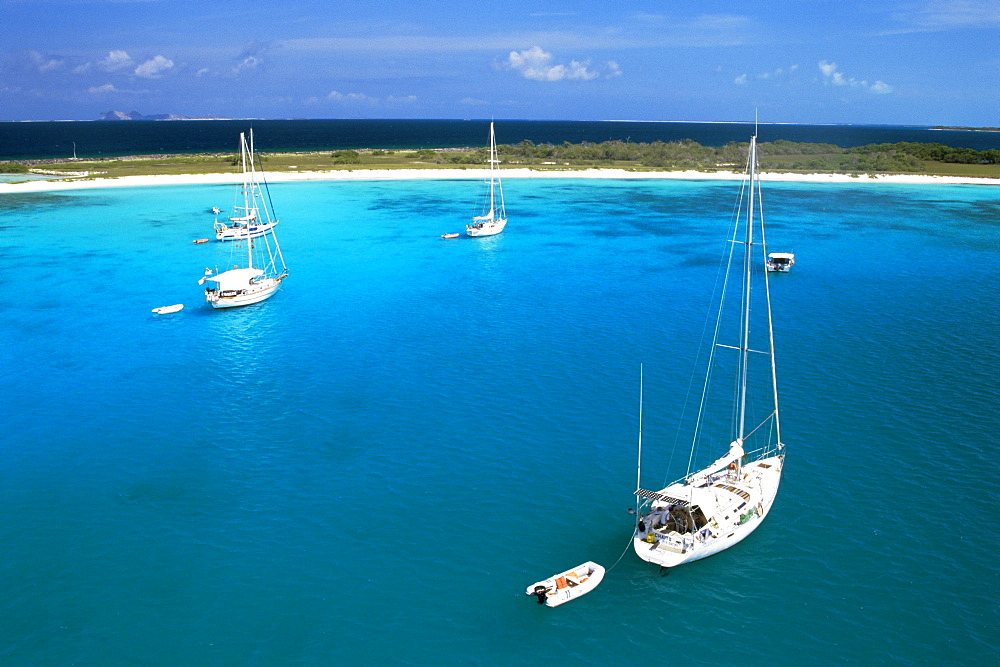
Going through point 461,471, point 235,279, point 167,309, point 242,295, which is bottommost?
point 461,471

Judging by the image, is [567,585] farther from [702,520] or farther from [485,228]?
[485,228]

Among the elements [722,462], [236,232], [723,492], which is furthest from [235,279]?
[723,492]

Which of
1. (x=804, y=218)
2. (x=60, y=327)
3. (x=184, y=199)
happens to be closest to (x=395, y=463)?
(x=60, y=327)

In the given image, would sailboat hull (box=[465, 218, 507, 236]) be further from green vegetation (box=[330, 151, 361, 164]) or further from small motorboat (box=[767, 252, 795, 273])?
green vegetation (box=[330, 151, 361, 164])

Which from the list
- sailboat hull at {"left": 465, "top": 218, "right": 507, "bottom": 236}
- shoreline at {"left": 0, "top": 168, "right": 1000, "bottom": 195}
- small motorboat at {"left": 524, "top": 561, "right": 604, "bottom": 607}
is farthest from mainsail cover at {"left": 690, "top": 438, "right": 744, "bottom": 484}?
shoreline at {"left": 0, "top": 168, "right": 1000, "bottom": 195}

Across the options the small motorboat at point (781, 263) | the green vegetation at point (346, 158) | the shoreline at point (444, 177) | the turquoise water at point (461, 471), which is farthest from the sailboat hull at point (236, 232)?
the green vegetation at point (346, 158)

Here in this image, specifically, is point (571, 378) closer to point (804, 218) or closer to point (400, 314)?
point (400, 314)

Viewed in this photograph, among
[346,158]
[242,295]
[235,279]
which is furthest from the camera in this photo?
[346,158]
